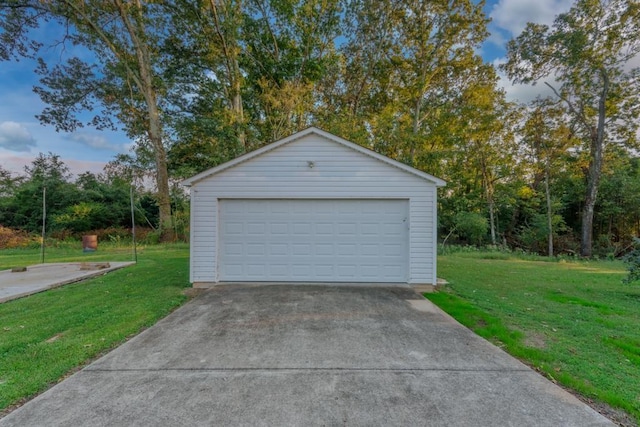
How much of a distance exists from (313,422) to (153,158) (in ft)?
54.3

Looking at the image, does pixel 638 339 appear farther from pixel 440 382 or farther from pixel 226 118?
pixel 226 118

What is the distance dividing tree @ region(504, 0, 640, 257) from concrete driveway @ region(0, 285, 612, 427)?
17756 millimetres

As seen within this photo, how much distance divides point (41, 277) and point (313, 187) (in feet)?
24.5

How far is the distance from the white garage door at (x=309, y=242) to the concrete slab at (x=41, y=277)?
155 inches

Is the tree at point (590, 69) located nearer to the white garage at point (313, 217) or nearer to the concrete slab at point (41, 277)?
the white garage at point (313, 217)

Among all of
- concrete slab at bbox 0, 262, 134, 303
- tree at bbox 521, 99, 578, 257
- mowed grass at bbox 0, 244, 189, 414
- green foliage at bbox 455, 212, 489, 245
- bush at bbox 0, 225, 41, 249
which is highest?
Result: tree at bbox 521, 99, 578, 257

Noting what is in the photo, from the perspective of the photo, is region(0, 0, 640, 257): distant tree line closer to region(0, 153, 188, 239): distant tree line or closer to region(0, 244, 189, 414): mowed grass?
region(0, 153, 188, 239): distant tree line

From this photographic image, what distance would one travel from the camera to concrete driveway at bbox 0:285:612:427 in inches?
90.8

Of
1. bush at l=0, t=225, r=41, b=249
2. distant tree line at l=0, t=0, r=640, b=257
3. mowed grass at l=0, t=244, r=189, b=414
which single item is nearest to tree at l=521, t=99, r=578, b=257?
distant tree line at l=0, t=0, r=640, b=257

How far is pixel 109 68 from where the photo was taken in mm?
14492

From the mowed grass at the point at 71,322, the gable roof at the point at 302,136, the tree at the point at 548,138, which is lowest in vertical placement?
the mowed grass at the point at 71,322

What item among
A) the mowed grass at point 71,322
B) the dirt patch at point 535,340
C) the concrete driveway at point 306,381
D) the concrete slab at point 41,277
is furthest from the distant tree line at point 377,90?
the dirt patch at point 535,340

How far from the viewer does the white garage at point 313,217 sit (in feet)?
21.6

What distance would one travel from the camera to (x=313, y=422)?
2.23 meters
